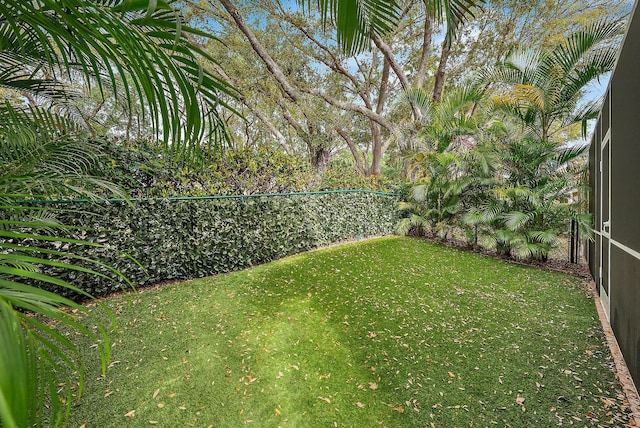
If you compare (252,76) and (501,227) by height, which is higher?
(252,76)

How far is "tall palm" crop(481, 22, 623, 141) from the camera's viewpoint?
197 inches

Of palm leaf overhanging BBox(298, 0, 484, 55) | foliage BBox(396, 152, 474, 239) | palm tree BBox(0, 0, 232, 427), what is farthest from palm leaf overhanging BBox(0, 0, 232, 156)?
foliage BBox(396, 152, 474, 239)

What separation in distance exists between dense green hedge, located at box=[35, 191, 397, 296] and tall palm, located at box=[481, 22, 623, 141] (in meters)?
4.56

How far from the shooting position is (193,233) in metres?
4.80

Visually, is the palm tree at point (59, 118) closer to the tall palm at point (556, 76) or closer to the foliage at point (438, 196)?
the tall palm at point (556, 76)

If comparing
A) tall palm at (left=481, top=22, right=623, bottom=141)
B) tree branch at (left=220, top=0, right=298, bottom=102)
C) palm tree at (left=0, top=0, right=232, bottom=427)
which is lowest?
palm tree at (left=0, top=0, right=232, bottom=427)

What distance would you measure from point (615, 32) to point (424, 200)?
468 cm

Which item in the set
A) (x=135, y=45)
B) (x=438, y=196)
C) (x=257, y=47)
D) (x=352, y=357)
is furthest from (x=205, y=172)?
(x=438, y=196)

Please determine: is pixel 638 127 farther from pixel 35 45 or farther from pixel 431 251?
pixel 431 251

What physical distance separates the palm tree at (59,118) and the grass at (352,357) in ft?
2.49

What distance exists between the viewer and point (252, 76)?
30.4ft

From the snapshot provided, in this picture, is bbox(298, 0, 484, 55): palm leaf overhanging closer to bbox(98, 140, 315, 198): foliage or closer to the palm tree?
the palm tree

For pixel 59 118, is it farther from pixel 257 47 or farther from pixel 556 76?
pixel 556 76

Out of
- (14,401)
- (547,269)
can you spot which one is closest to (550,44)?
(547,269)
